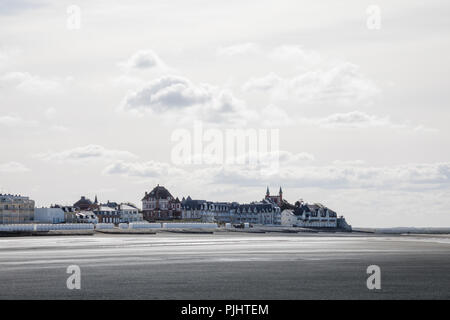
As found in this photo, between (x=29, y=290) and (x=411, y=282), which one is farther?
(x=411, y=282)

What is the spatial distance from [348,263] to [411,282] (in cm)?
1439

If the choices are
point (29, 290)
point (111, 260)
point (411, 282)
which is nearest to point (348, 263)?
point (411, 282)
